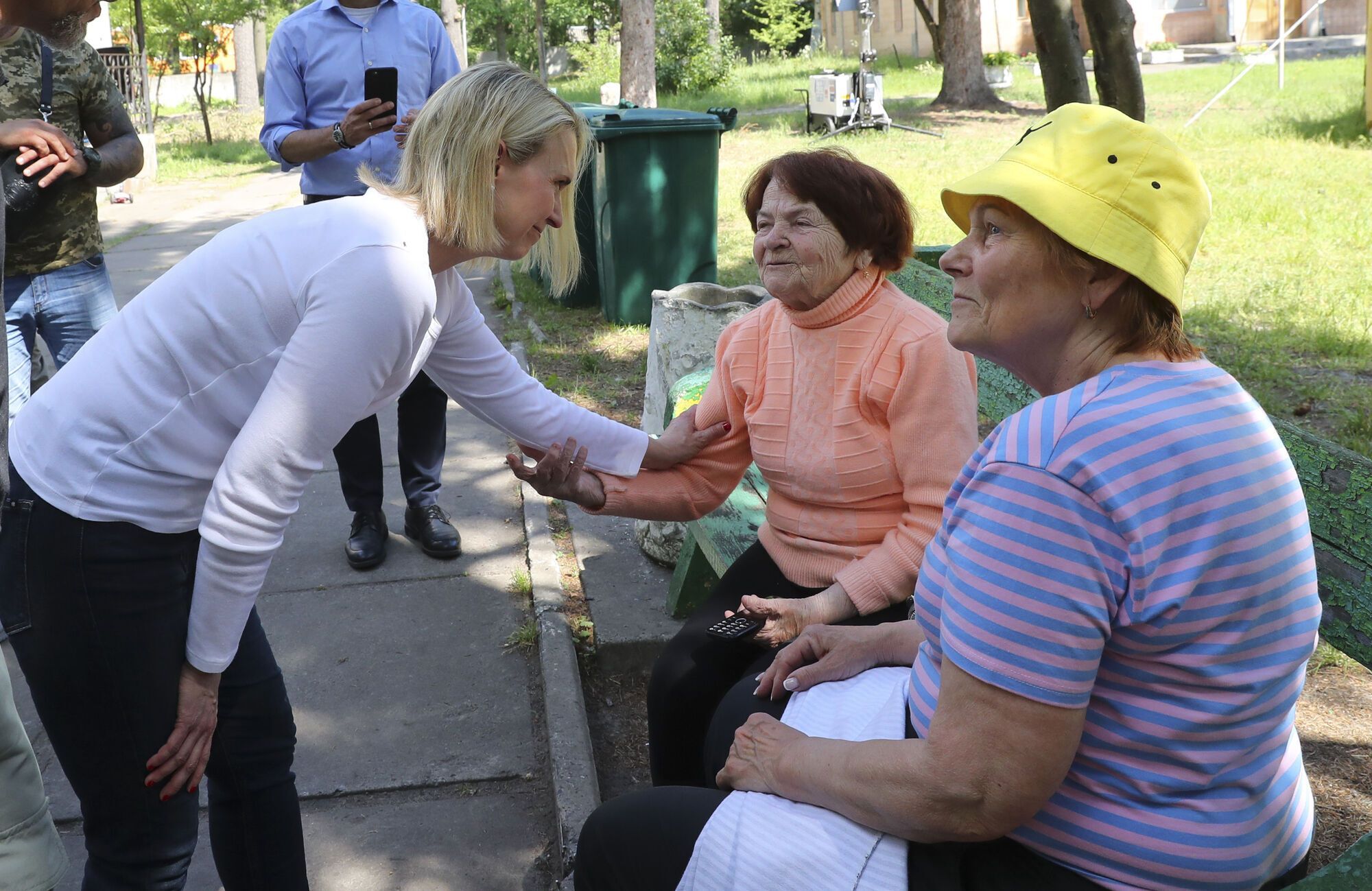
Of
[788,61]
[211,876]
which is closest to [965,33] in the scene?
[788,61]

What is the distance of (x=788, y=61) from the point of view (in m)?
40.9

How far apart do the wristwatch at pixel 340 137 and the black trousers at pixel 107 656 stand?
2.49 meters

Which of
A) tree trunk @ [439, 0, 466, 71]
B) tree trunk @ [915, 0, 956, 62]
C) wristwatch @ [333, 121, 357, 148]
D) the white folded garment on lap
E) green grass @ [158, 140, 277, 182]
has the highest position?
tree trunk @ [915, 0, 956, 62]

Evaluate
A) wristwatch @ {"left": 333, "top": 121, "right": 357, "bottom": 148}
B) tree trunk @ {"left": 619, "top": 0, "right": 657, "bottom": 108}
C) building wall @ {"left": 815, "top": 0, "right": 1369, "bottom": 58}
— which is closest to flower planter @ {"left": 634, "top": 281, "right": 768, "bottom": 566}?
wristwatch @ {"left": 333, "top": 121, "right": 357, "bottom": 148}

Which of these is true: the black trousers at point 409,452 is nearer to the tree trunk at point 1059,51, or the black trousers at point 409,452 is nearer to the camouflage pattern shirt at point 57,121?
the camouflage pattern shirt at point 57,121

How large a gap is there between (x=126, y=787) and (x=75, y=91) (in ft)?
9.53

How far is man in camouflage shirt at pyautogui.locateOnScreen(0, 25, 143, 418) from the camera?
4027 millimetres

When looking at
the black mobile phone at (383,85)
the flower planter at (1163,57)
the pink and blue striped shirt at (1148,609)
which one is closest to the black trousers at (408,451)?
the black mobile phone at (383,85)

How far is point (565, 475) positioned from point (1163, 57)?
35.9m

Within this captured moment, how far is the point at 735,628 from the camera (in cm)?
260

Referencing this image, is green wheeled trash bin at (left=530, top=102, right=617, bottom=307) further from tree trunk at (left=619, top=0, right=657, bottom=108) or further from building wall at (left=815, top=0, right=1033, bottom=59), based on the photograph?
building wall at (left=815, top=0, right=1033, bottom=59)

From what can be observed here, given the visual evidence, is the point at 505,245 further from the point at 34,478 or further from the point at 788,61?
the point at 788,61

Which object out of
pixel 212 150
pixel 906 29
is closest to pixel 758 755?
pixel 212 150

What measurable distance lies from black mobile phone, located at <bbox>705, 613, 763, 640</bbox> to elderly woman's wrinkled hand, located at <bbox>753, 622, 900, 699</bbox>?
0.48 feet
